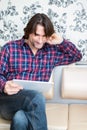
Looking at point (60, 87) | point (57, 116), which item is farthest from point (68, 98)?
point (57, 116)

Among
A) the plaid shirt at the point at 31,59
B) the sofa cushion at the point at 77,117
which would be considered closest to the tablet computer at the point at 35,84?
the plaid shirt at the point at 31,59

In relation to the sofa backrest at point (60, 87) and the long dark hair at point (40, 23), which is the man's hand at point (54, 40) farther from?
the sofa backrest at point (60, 87)

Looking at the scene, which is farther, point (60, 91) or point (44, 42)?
point (60, 91)

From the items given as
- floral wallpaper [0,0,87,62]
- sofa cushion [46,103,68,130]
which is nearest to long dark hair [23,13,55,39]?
floral wallpaper [0,0,87,62]

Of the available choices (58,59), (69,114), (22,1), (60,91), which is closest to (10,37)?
(22,1)

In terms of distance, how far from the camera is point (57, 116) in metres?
2.04

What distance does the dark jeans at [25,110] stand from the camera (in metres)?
1.73

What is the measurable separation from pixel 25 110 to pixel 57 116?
12.5 inches

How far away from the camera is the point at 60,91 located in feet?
7.56

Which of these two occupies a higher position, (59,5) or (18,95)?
(59,5)

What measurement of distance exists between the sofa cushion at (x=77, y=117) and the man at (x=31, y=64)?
0.25m

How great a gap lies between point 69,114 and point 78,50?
50cm

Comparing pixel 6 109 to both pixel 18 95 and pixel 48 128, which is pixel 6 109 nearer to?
pixel 18 95

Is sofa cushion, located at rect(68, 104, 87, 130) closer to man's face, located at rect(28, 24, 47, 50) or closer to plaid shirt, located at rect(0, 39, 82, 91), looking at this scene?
plaid shirt, located at rect(0, 39, 82, 91)
